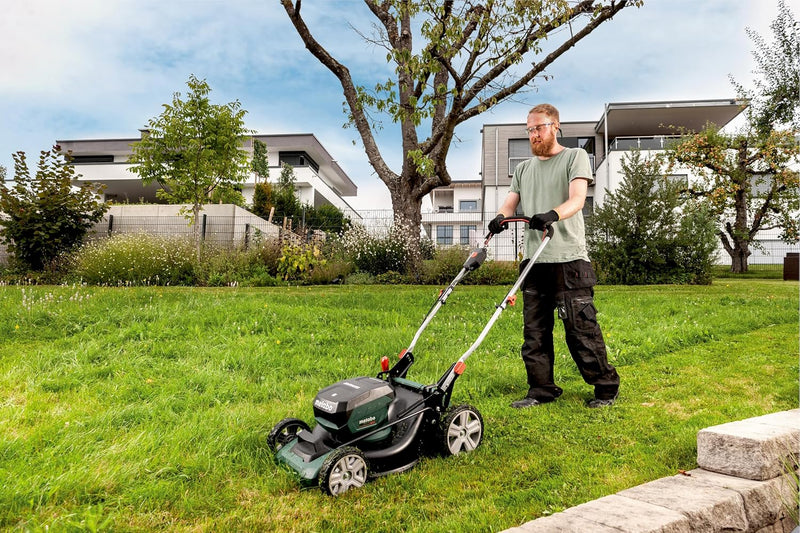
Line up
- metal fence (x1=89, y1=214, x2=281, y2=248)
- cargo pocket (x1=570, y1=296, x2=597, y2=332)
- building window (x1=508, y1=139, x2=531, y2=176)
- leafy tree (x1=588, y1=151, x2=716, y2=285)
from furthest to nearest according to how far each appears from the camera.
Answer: building window (x1=508, y1=139, x2=531, y2=176) → metal fence (x1=89, y1=214, x2=281, y2=248) → leafy tree (x1=588, y1=151, x2=716, y2=285) → cargo pocket (x1=570, y1=296, x2=597, y2=332)

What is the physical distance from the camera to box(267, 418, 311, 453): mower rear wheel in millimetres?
3225

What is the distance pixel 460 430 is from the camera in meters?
3.27

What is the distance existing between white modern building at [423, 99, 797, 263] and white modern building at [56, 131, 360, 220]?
363 inches

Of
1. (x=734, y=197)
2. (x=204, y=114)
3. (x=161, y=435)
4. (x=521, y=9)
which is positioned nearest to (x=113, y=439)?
(x=161, y=435)

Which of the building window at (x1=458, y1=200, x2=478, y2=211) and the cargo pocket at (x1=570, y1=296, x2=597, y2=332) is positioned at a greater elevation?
the building window at (x1=458, y1=200, x2=478, y2=211)

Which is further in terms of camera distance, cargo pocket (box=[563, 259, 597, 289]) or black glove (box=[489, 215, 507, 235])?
cargo pocket (box=[563, 259, 597, 289])

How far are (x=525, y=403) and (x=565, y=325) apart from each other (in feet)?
2.15

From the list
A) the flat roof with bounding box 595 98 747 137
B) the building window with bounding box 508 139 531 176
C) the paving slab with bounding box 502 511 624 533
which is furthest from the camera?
the building window with bounding box 508 139 531 176

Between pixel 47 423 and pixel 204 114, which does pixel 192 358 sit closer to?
pixel 47 423

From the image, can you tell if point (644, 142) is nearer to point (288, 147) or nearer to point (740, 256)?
point (740, 256)

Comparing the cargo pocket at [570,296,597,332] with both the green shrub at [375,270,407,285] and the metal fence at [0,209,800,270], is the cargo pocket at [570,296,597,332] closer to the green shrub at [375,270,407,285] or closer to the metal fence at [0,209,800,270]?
the green shrub at [375,270,407,285]

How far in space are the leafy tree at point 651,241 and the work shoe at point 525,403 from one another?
10957mm

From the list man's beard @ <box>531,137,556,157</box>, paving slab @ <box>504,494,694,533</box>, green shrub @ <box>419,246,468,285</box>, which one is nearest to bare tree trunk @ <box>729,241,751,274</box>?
green shrub @ <box>419,246,468,285</box>

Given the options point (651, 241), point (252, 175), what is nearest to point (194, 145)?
point (651, 241)
